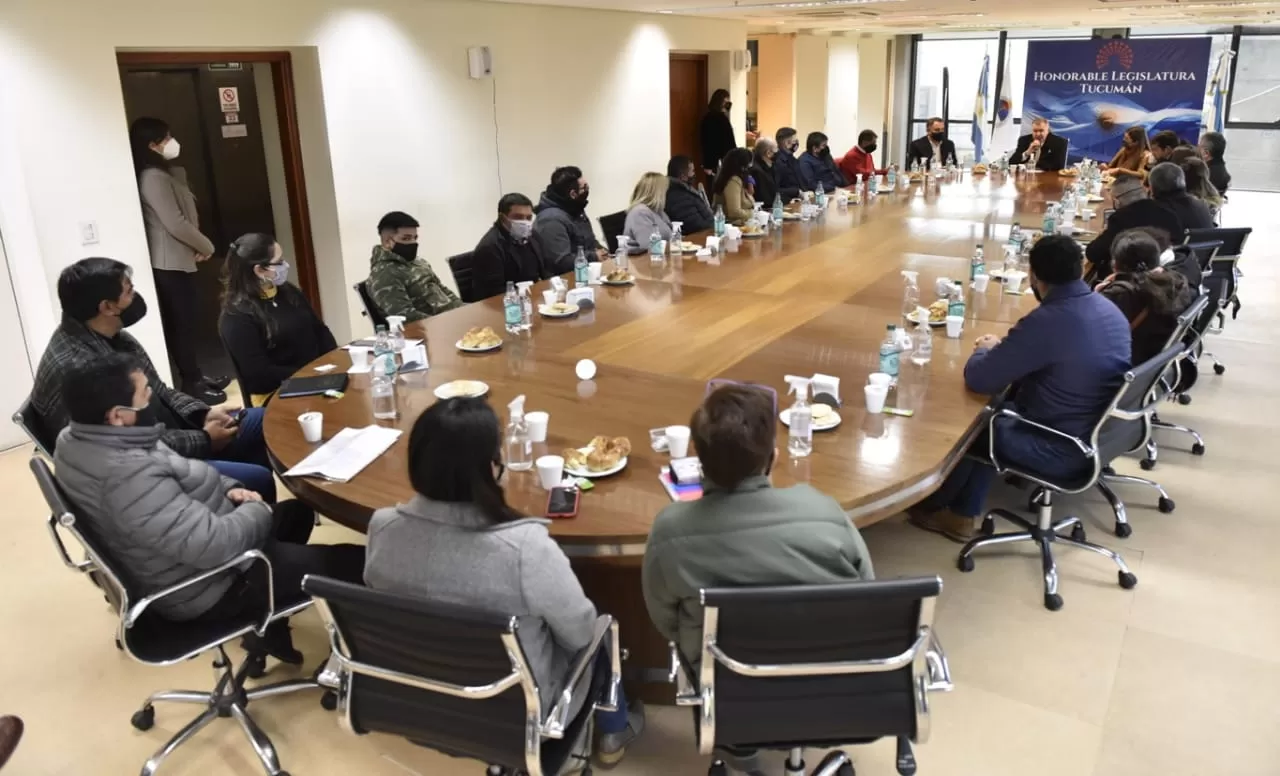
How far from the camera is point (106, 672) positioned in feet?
10.1

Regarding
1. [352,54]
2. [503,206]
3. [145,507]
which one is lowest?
[145,507]

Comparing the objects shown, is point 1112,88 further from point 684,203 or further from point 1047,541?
point 1047,541

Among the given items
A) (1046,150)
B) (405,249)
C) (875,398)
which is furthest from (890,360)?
(1046,150)

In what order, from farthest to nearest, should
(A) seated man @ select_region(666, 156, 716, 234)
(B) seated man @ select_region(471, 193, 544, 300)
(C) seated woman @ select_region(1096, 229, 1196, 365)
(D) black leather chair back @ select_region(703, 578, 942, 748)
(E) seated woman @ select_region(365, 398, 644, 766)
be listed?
(A) seated man @ select_region(666, 156, 716, 234) → (B) seated man @ select_region(471, 193, 544, 300) → (C) seated woman @ select_region(1096, 229, 1196, 365) → (E) seated woman @ select_region(365, 398, 644, 766) → (D) black leather chair back @ select_region(703, 578, 942, 748)

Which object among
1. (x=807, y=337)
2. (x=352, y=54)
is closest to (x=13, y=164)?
(x=352, y=54)

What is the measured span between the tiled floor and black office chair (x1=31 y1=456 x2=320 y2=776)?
0.09 m

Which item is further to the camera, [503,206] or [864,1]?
[864,1]

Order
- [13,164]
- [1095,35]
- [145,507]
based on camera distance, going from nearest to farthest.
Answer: [145,507]
[13,164]
[1095,35]

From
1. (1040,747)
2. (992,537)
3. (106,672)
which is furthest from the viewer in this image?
(992,537)

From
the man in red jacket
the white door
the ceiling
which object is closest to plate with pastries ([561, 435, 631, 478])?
the white door

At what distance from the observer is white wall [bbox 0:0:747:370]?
4.81 m

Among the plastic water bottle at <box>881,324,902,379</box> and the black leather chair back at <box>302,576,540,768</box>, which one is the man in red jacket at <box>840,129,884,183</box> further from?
the black leather chair back at <box>302,576,540,768</box>

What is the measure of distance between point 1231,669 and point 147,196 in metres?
5.51

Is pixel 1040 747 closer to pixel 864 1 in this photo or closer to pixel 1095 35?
pixel 864 1
